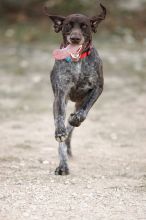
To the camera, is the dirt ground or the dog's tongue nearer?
the dirt ground

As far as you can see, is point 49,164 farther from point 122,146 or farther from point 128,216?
point 128,216

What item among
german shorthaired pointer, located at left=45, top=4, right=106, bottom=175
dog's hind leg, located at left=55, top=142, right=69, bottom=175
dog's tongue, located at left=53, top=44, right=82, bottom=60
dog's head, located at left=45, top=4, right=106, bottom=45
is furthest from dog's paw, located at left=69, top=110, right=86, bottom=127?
dog's head, located at left=45, top=4, right=106, bottom=45

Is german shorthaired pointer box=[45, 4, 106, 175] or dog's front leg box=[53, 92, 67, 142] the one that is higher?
german shorthaired pointer box=[45, 4, 106, 175]

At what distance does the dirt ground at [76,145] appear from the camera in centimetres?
650

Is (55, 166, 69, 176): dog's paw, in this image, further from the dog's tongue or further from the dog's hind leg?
the dog's tongue

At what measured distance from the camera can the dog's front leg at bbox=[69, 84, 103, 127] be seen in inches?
302

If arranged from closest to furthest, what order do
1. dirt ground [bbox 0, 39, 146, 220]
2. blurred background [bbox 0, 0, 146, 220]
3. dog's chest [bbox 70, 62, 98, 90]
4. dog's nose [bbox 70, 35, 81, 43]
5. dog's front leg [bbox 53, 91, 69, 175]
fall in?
dirt ground [bbox 0, 39, 146, 220], blurred background [bbox 0, 0, 146, 220], dog's nose [bbox 70, 35, 81, 43], dog's front leg [bbox 53, 91, 69, 175], dog's chest [bbox 70, 62, 98, 90]

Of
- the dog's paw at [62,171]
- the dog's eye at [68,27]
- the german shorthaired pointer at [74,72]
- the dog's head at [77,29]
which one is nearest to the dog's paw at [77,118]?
the german shorthaired pointer at [74,72]

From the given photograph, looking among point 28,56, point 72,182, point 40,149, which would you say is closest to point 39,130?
point 40,149

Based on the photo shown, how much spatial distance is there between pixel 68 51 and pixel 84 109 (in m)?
0.64

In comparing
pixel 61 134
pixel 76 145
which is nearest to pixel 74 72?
pixel 61 134

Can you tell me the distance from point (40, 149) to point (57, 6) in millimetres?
9388

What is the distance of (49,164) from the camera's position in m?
8.30

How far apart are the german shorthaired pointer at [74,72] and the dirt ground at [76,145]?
0.55 meters
